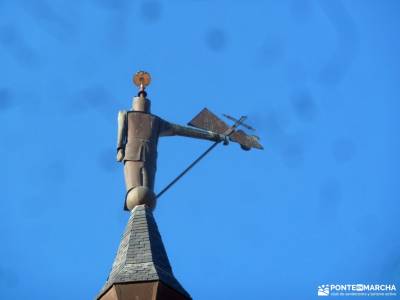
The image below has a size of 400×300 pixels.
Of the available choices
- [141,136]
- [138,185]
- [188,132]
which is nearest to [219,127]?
[188,132]

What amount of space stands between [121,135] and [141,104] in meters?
0.68

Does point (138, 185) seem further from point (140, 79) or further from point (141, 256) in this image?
point (140, 79)

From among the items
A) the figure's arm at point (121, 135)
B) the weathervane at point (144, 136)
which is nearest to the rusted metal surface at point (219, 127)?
the weathervane at point (144, 136)

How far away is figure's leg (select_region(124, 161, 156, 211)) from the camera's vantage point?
12.2 m

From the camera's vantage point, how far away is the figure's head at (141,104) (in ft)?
43.3

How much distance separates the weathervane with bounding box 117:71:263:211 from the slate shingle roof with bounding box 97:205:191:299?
30cm

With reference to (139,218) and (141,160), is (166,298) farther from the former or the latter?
(141,160)

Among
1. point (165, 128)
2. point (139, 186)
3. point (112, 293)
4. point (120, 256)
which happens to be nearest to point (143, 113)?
point (165, 128)

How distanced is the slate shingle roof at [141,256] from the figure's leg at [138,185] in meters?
0.12

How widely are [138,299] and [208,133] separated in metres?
4.21

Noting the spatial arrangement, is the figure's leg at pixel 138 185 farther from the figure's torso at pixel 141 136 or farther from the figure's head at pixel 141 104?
the figure's head at pixel 141 104

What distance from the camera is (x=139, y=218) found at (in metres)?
11.9

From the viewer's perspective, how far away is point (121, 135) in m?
12.9

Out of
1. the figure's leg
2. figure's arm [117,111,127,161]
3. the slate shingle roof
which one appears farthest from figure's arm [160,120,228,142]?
the slate shingle roof
